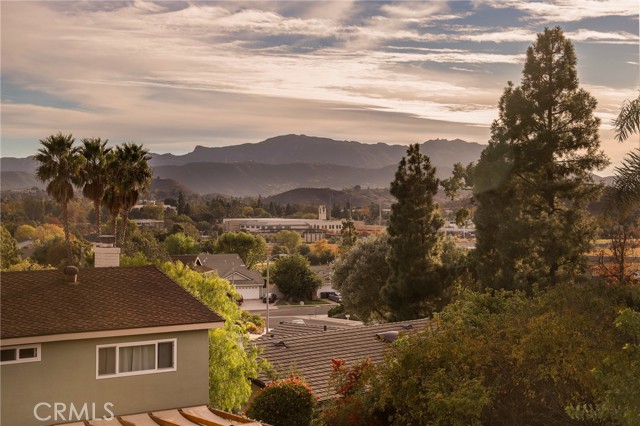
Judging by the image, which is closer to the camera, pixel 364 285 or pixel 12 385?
pixel 12 385

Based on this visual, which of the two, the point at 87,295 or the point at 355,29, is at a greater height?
the point at 355,29

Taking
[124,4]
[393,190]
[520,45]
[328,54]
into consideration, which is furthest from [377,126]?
[124,4]

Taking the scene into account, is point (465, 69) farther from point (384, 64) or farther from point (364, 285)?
point (364, 285)

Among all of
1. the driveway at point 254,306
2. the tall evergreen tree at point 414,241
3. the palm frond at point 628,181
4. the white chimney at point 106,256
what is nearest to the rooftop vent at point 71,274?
the white chimney at point 106,256

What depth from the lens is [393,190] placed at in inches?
1737

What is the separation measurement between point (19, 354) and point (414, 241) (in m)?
29.8

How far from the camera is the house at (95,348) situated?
17.3 metres

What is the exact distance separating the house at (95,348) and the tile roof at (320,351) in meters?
5.74

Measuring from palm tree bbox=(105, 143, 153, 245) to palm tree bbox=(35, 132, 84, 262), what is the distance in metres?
2.45

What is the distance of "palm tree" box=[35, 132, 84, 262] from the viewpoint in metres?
42.5

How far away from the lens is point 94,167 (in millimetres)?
45219

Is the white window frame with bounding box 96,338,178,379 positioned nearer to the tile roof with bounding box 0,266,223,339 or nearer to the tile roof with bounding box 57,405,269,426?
the tile roof with bounding box 0,266,223,339

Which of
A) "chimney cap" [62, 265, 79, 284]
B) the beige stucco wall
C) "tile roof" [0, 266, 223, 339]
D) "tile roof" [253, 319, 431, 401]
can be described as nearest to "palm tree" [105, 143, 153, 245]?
"tile roof" [253, 319, 431, 401]

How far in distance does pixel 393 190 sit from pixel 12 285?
27830 millimetres
